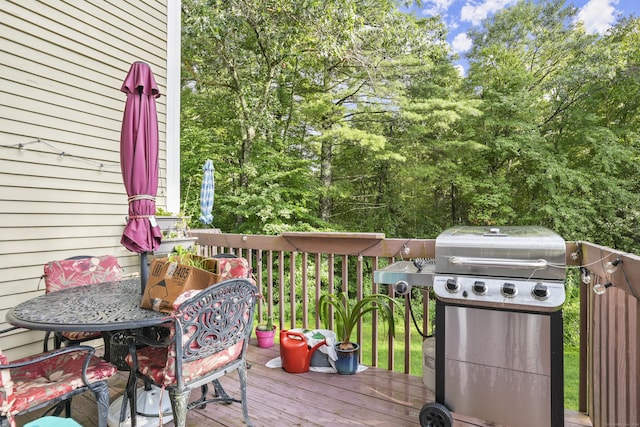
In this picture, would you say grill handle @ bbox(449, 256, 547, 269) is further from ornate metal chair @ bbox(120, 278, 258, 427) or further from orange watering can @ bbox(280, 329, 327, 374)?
orange watering can @ bbox(280, 329, 327, 374)

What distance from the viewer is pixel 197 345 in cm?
176

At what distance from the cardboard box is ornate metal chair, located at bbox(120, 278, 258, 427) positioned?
0.10m

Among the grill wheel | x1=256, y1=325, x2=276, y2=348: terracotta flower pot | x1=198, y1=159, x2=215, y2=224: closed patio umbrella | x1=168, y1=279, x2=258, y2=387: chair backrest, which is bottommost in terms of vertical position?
x1=256, y1=325, x2=276, y2=348: terracotta flower pot

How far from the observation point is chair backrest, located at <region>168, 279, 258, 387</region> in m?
1.68

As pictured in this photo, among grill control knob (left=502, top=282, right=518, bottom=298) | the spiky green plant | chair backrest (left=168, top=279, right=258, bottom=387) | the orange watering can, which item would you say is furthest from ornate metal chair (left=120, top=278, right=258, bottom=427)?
grill control knob (left=502, top=282, right=518, bottom=298)

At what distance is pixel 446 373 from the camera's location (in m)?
1.93

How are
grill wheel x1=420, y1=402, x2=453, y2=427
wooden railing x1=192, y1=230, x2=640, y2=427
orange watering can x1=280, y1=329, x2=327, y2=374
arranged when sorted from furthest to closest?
orange watering can x1=280, y1=329, x2=327, y2=374
grill wheel x1=420, y1=402, x2=453, y2=427
wooden railing x1=192, y1=230, x2=640, y2=427

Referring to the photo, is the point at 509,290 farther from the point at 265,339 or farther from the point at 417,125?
the point at 417,125

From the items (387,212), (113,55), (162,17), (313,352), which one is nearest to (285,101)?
(387,212)

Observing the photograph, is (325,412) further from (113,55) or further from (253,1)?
(253,1)

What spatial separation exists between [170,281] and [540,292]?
1827 mm

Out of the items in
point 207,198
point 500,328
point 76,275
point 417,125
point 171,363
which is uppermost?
point 417,125

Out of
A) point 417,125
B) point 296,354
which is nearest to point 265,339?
point 296,354

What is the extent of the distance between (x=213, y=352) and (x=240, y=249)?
1898 mm
